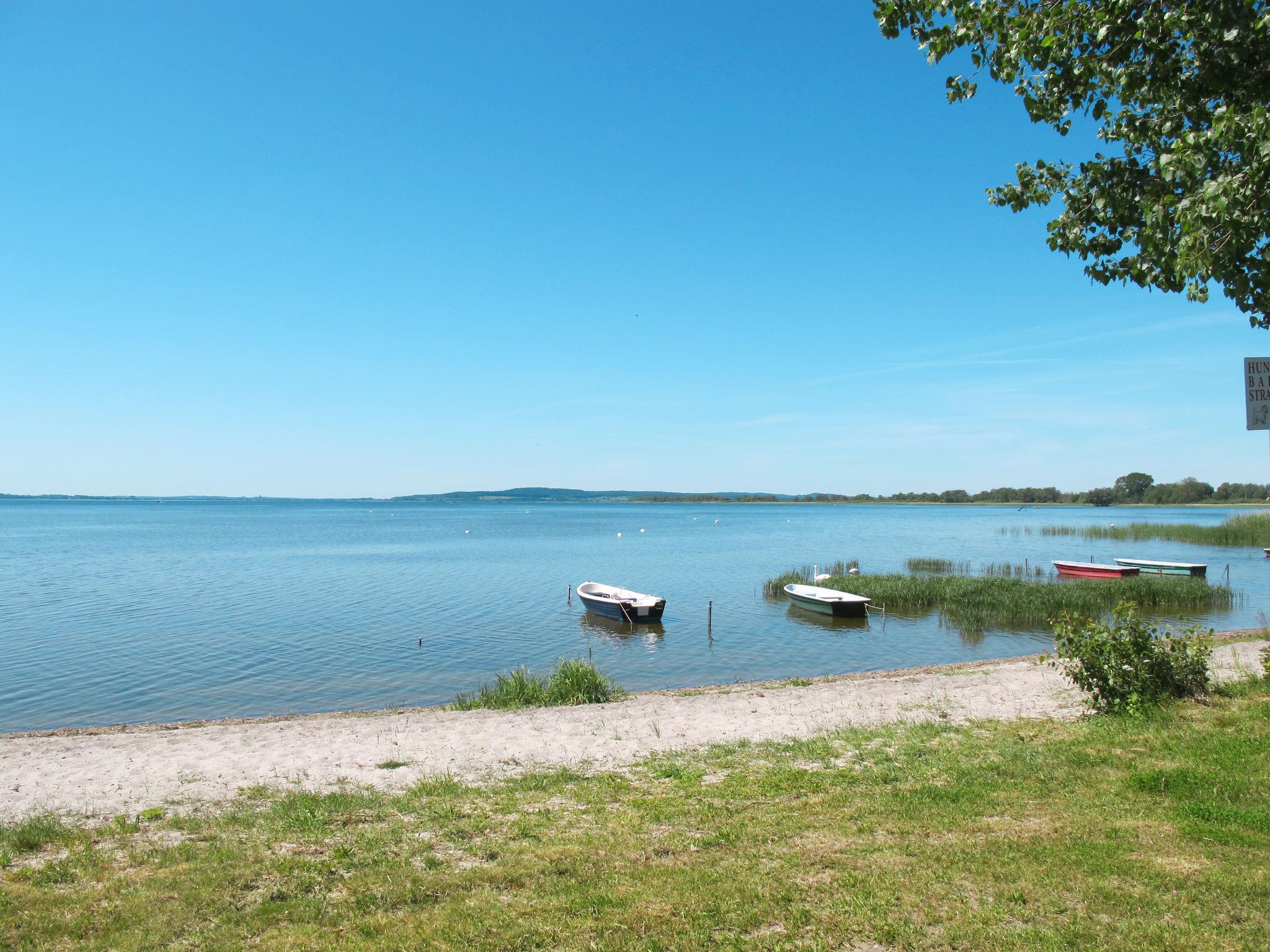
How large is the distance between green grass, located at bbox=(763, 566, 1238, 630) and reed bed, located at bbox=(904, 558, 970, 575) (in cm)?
804

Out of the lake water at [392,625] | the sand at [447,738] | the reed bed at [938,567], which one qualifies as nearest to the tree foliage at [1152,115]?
the sand at [447,738]

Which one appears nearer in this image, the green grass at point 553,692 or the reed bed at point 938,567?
the green grass at point 553,692

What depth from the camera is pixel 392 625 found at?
29.6 metres

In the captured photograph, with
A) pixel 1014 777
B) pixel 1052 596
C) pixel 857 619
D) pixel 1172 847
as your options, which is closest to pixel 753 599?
pixel 857 619

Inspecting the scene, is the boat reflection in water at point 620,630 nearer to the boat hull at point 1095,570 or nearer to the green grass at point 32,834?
the green grass at point 32,834

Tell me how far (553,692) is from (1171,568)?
42288 millimetres

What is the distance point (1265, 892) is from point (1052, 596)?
3054cm

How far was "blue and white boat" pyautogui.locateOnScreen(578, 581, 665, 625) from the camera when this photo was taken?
30766 millimetres

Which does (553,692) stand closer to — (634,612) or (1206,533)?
(634,612)

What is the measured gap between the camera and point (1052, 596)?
3275 cm

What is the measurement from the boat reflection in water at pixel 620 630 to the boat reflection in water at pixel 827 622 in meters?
5.61

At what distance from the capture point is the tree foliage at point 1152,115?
5.86 meters

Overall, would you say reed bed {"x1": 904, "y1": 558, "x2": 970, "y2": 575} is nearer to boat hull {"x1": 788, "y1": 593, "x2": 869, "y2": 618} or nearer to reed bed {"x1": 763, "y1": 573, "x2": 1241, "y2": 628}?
reed bed {"x1": 763, "y1": 573, "x2": 1241, "y2": 628}

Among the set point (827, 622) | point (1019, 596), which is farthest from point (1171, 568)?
point (827, 622)
